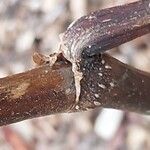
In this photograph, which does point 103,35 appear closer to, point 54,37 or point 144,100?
point 144,100

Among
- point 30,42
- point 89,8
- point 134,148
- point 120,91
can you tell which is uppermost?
point 120,91

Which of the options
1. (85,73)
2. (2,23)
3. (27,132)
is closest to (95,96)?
(85,73)

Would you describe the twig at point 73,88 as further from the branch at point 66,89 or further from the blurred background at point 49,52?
the blurred background at point 49,52

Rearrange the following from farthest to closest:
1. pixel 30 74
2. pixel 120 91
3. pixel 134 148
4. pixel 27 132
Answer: pixel 27 132 < pixel 134 148 < pixel 120 91 < pixel 30 74

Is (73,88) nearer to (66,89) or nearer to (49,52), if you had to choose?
(66,89)

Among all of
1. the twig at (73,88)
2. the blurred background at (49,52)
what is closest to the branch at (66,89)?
the twig at (73,88)

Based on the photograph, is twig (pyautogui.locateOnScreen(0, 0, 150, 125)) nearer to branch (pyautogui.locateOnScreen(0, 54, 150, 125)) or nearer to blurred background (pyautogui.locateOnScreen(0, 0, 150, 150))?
branch (pyautogui.locateOnScreen(0, 54, 150, 125))

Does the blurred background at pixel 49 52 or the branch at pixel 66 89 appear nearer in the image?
the branch at pixel 66 89

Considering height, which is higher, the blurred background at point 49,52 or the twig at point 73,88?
the twig at point 73,88
